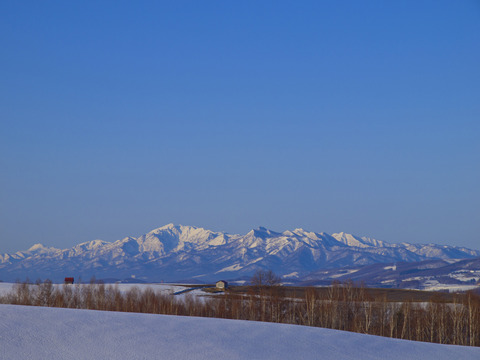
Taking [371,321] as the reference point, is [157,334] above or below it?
above

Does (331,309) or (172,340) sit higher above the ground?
(172,340)

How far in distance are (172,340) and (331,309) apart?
53466 millimetres

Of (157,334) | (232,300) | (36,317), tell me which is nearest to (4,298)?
(232,300)

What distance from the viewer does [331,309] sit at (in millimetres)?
108188

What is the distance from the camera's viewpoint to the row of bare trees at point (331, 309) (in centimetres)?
10025

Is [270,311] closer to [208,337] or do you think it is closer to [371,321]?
[371,321]

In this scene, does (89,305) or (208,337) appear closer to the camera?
(208,337)

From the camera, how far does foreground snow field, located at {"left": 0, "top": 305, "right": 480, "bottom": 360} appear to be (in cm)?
5447

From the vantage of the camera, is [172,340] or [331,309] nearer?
[172,340]

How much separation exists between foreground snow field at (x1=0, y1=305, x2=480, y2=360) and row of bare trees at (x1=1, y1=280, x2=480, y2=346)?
1203 inches

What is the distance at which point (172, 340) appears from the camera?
60.2 metres

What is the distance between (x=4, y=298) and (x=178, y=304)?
117 ft

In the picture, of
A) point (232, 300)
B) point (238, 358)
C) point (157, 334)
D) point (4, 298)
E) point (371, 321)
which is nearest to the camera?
point (238, 358)

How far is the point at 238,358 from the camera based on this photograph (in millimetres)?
56375
